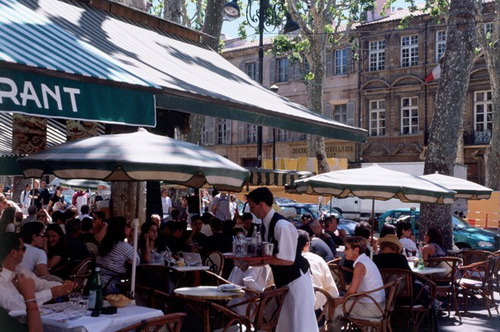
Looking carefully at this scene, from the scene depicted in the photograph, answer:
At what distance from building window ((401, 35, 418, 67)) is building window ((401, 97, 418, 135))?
211 centimetres

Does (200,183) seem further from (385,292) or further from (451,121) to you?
(451,121)

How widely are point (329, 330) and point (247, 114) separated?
2686mm

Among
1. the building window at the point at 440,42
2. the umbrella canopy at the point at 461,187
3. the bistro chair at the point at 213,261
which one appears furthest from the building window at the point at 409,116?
the bistro chair at the point at 213,261

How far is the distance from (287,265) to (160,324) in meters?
1.74

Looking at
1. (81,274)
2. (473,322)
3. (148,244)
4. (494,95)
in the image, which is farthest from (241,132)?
(81,274)

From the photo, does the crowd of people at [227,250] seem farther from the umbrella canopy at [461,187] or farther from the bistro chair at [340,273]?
the umbrella canopy at [461,187]

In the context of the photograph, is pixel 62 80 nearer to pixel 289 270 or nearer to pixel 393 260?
pixel 289 270

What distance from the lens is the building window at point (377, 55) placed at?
37.9m

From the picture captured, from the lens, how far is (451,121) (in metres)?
13.8

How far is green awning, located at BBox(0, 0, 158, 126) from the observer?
475 cm

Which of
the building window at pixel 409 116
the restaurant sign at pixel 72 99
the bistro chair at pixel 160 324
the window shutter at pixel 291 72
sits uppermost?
the window shutter at pixel 291 72

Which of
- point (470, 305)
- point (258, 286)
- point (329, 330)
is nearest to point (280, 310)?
point (258, 286)

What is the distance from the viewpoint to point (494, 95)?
27.1m

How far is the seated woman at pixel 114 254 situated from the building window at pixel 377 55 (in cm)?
3266
